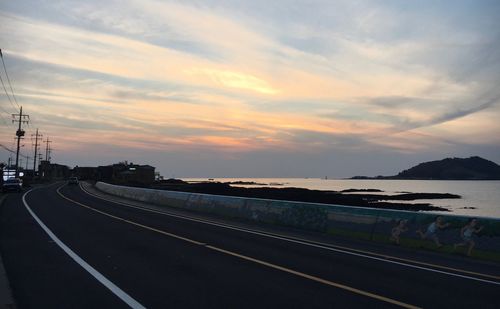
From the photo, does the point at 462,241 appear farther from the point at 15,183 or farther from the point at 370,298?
the point at 15,183

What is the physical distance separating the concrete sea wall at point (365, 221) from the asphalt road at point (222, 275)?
101 cm

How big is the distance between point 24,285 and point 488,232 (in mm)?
10715

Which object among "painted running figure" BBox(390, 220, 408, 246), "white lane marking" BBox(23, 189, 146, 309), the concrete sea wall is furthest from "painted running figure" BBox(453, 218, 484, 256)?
"white lane marking" BBox(23, 189, 146, 309)

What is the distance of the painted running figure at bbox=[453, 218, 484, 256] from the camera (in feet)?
42.7

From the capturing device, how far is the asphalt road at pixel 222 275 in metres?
7.69

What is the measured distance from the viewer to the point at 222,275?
9570mm

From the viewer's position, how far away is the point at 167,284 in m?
8.73

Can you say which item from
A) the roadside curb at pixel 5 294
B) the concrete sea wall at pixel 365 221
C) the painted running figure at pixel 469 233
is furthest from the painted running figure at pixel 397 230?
the roadside curb at pixel 5 294

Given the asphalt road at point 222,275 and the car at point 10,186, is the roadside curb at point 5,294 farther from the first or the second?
the car at point 10,186

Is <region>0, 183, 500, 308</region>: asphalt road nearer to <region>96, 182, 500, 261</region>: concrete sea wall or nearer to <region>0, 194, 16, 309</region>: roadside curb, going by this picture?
<region>0, 194, 16, 309</region>: roadside curb

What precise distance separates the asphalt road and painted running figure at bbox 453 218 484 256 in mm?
922

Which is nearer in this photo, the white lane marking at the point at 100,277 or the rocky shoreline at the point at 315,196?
the white lane marking at the point at 100,277

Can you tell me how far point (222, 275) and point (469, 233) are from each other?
725 centimetres

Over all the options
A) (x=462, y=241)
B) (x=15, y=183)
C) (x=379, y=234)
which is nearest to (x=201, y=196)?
(x=379, y=234)
